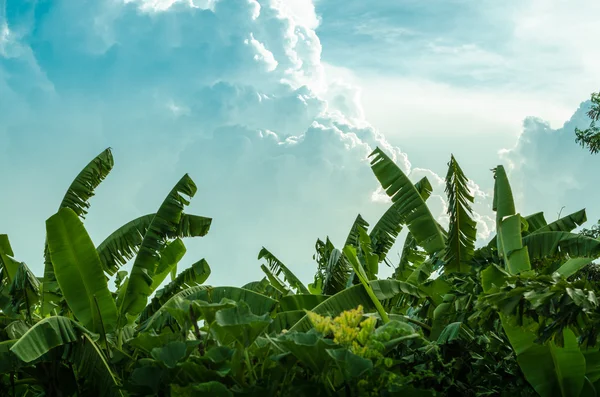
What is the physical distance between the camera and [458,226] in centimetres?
951

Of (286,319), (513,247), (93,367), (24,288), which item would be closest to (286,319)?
(286,319)

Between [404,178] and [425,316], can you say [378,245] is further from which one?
[425,316]

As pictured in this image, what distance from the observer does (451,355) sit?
7504 mm

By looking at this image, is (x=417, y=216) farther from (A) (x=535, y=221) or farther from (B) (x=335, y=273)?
(A) (x=535, y=221)

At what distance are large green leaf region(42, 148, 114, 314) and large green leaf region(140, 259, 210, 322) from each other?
2333 mm

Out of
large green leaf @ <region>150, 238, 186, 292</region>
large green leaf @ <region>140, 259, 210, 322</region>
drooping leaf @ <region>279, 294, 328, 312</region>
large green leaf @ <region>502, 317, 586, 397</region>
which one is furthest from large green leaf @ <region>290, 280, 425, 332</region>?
large green leaf @ <region>150, 238, 186, 292</region>

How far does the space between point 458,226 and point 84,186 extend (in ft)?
22.0

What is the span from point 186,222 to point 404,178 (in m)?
3.58

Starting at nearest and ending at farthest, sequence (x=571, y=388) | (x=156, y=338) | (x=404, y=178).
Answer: (x=156, y=338)
(x=571, y=388)
(x=404, y=178)

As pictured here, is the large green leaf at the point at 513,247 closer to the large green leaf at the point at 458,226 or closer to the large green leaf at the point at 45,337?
the large green leaf at the point at 458,226

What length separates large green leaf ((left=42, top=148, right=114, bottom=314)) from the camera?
1172cm

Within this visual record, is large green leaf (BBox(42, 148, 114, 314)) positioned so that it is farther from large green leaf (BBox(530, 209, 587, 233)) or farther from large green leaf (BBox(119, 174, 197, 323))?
large green leaf (BBox(530, 209, 587, 233))

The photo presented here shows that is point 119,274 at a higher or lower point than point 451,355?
higher

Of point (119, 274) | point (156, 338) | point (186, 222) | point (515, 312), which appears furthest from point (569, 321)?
point (119, 274)
